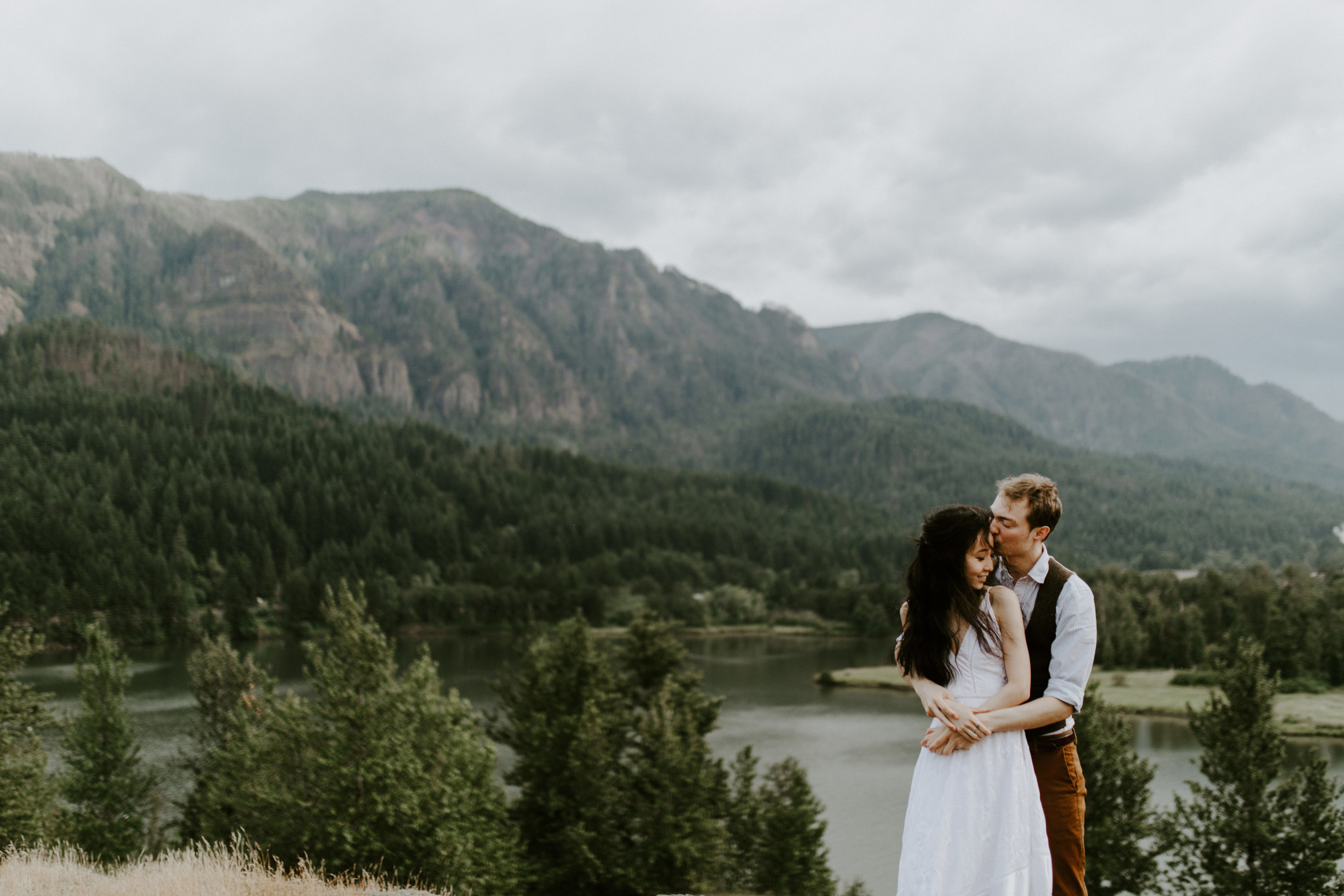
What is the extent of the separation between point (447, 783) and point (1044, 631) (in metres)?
22.4

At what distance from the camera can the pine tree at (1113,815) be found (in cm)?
2808

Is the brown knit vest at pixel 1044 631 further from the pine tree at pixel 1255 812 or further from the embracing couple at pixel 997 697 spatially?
the pine tree at pixel 1255 812

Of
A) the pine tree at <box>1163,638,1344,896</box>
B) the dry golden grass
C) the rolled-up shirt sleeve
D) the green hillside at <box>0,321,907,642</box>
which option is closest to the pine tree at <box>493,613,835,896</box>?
the pine tree at <box>1163,638,1344,896</box>

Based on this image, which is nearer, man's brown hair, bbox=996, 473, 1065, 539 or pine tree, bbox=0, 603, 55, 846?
man's brown hair, bbox=996, 473, 1065, 539

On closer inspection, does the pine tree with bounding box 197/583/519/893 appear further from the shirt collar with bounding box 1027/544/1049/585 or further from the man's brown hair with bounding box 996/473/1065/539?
the man's brown hair with bounding box 996/473/1065/539

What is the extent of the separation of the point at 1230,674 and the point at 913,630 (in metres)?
28.1

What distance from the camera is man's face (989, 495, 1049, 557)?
18.8 ft

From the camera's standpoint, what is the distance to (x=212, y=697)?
135 ft

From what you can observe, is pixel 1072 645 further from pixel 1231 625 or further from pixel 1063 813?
pixel 1231 625

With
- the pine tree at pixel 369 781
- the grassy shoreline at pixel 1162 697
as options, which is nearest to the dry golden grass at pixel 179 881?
the pine tree at pixel 369 781

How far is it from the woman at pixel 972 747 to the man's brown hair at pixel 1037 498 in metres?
0.23

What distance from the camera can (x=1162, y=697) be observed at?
70.8 meters

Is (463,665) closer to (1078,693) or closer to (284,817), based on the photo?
(284,817)

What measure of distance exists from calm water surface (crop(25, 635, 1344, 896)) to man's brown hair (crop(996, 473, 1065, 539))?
1225 inches
